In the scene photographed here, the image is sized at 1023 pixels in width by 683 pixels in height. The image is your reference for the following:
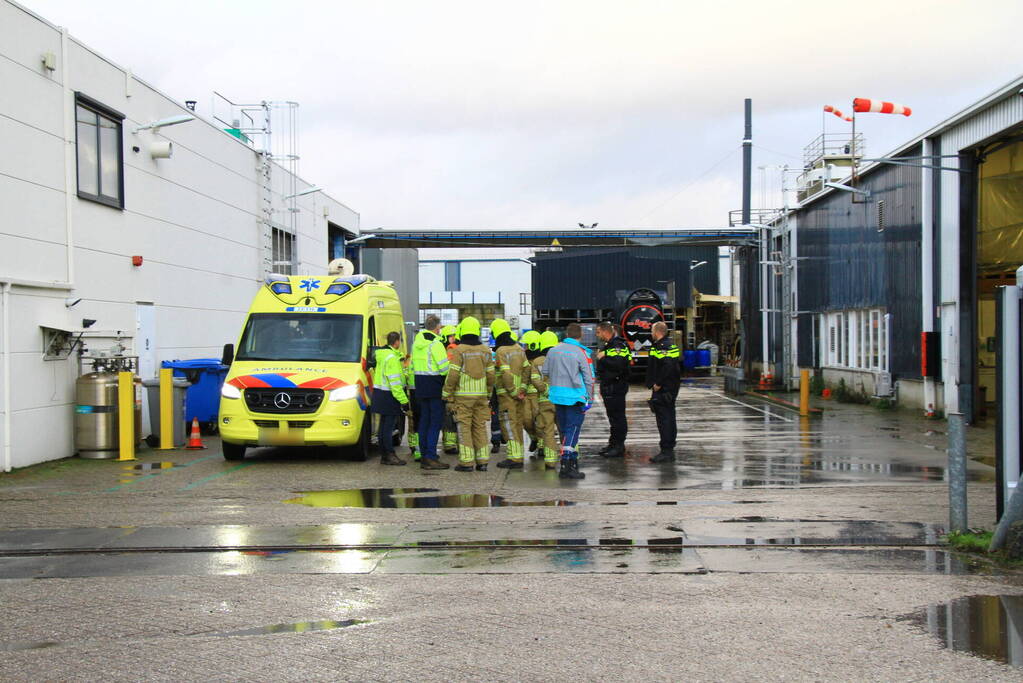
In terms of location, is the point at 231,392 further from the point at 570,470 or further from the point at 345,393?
the point at 570,470

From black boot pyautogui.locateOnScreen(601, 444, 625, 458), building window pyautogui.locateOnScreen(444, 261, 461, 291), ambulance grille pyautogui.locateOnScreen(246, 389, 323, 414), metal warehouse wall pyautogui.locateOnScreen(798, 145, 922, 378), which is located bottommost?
black boot pyautogui.locateOnScreen(601, 444, 625, 458)

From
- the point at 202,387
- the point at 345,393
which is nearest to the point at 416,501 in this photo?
the point at 345,393

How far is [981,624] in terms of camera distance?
5.86 metres

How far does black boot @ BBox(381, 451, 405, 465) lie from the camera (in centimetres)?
1365

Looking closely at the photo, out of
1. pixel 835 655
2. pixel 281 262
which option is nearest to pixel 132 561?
pixel 835 655

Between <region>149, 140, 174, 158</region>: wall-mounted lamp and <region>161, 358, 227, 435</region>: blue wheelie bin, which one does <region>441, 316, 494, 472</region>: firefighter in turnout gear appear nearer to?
<region>161, 358, 227, 435</region>: blue wheelie bin

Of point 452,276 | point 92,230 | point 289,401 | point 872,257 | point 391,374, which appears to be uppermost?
point 452,276

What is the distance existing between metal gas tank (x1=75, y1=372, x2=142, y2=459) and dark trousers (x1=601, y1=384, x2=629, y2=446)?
23.4ft

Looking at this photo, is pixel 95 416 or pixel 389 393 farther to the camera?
pixel 95 416

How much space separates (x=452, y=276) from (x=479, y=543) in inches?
3196

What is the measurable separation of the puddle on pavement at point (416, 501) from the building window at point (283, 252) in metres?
15.0

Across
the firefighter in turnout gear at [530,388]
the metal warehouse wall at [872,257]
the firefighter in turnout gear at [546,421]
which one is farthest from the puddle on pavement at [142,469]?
the metal warehouse wall at [872,257]

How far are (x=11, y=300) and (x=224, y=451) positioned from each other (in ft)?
11.2

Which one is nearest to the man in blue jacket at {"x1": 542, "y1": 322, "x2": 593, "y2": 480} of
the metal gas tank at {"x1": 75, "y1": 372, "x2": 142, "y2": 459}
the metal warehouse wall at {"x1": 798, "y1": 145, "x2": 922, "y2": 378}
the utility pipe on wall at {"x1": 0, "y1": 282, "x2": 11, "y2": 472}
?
the metal gas tank at {"x1": 75, "y1": 372, "x2": 142, "y2": 459}
